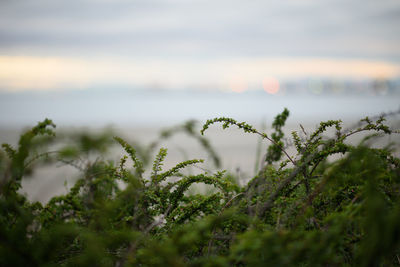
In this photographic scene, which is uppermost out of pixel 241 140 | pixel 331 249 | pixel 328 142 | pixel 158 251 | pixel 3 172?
pixel 241 140

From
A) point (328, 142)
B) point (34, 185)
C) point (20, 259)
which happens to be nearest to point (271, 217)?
point (328, 142)

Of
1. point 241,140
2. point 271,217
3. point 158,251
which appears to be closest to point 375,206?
point 158,251

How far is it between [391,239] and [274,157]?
1.07 metres

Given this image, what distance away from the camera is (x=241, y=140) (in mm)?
5434

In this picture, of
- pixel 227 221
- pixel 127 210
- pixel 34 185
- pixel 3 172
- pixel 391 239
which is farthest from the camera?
pixel 34 185

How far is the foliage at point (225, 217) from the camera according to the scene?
0.70m

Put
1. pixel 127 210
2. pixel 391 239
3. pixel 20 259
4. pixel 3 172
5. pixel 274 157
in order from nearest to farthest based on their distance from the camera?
pixel 391 239, pixel 20 259, pixel 3 172, pixel 127 210, pixel 274 157

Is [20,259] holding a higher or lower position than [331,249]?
higher

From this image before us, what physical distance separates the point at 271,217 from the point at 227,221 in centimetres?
18

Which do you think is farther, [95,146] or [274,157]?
[274,157]

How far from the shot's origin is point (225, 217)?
0.85m

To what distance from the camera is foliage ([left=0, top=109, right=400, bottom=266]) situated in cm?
70

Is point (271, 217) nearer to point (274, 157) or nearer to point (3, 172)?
point (274, 157)

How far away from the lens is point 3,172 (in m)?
0.88
